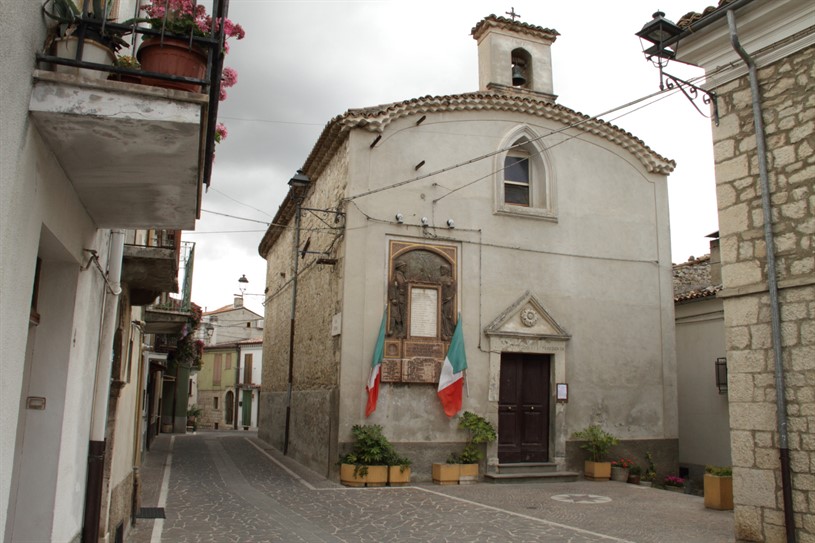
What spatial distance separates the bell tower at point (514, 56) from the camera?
15.7 metres

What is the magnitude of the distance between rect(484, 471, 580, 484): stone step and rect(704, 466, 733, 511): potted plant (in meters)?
3.40

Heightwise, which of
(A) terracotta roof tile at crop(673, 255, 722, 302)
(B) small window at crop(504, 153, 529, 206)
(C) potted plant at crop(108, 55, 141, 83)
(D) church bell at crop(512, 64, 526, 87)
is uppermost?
(D) church bell at crop(512, 64, 526, 87)

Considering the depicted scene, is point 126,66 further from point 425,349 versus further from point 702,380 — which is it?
point 702,380

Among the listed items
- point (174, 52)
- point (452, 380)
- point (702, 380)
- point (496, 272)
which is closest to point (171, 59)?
point (174, 52)

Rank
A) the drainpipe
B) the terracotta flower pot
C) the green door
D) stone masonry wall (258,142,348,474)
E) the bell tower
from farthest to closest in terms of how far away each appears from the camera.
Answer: the green door < the bell tower < stone masonry wall (258,142,348,474) < the drainpipe < the terracotta flower pot

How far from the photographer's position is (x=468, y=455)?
1280 centimetres

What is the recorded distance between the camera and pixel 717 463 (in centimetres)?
1501

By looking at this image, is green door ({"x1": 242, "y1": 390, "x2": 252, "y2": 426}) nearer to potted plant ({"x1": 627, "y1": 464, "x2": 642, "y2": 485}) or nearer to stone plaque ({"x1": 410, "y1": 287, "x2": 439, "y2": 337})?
stone plaque ({"x1": 410, "y1": 287, "x2": 439, "y2": 337})

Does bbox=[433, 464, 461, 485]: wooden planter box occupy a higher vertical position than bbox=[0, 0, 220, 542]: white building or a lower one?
lower

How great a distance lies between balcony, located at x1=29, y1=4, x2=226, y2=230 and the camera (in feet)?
10.5

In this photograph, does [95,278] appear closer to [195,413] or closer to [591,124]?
[591,124]

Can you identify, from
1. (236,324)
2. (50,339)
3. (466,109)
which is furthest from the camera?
(236,324)

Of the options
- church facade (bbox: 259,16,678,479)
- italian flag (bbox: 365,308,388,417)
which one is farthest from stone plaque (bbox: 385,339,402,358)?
italian flag (bbox: 365,308,388,417)

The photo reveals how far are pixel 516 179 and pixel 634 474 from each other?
21.9 feet
